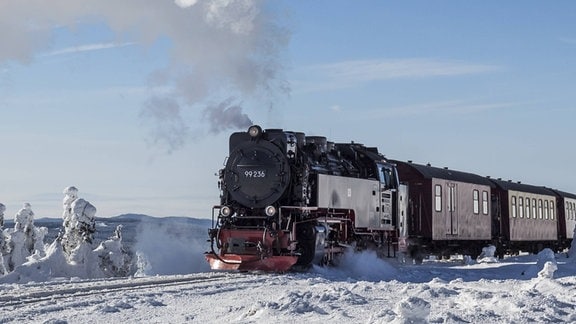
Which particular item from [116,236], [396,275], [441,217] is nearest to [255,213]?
[396,275]

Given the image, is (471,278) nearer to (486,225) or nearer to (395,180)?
(395,180)

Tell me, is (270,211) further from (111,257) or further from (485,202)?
(485,202)

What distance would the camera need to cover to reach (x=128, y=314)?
9.70 meters

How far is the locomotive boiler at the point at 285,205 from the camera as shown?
16.6m

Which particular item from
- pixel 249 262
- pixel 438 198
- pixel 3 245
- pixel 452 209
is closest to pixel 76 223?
pixel 3 245

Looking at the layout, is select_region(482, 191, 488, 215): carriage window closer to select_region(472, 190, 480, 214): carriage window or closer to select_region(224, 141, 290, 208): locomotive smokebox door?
select_region(472, 190, 480, 214): carriage window

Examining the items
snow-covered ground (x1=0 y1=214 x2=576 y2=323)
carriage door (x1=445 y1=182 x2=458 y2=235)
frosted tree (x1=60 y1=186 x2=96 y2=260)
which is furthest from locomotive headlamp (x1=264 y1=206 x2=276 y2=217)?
carriage door (x1=445 y1=182 x2=458 y2=235)

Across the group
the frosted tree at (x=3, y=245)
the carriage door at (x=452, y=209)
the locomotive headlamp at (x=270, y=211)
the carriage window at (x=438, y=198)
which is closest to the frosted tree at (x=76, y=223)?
the frosted tree at (x=3, y=245)

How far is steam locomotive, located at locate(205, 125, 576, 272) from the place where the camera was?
1672 cm

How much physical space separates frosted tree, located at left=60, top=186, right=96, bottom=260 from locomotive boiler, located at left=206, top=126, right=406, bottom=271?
5.77 meters

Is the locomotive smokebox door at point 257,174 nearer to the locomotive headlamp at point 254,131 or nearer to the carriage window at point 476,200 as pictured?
the locomotive headlamp at point 254,131

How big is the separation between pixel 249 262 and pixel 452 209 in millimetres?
11746

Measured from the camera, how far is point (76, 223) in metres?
22.0

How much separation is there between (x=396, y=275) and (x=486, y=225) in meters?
12.8
